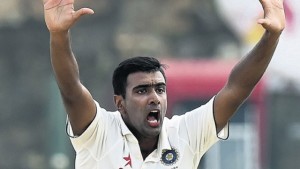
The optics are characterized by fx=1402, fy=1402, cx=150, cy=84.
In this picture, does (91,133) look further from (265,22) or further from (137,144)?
(265,22)

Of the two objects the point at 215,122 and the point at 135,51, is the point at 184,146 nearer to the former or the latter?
the point at 215,122

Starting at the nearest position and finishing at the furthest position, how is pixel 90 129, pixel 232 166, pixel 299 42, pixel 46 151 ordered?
pixel 90 129 < pixel 232 166 < pixel 299 42 < pixel 46 151

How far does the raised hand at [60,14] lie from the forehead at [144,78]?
0.63 meters

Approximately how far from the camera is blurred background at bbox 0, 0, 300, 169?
918 inches

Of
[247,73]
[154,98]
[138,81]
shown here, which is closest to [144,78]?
[138,81]

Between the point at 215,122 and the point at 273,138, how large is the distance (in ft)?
53.3

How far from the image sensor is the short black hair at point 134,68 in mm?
8703

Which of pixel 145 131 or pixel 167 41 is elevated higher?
pixel 167 41

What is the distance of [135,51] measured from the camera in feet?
88.6

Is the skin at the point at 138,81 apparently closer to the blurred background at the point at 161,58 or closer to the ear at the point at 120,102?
the ear at the point at 120,102

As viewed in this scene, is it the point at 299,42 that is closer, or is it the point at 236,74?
the point at 236,74

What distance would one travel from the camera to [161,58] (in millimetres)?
26672

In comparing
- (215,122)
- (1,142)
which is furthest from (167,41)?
(215,122)

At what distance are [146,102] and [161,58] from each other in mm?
18066
